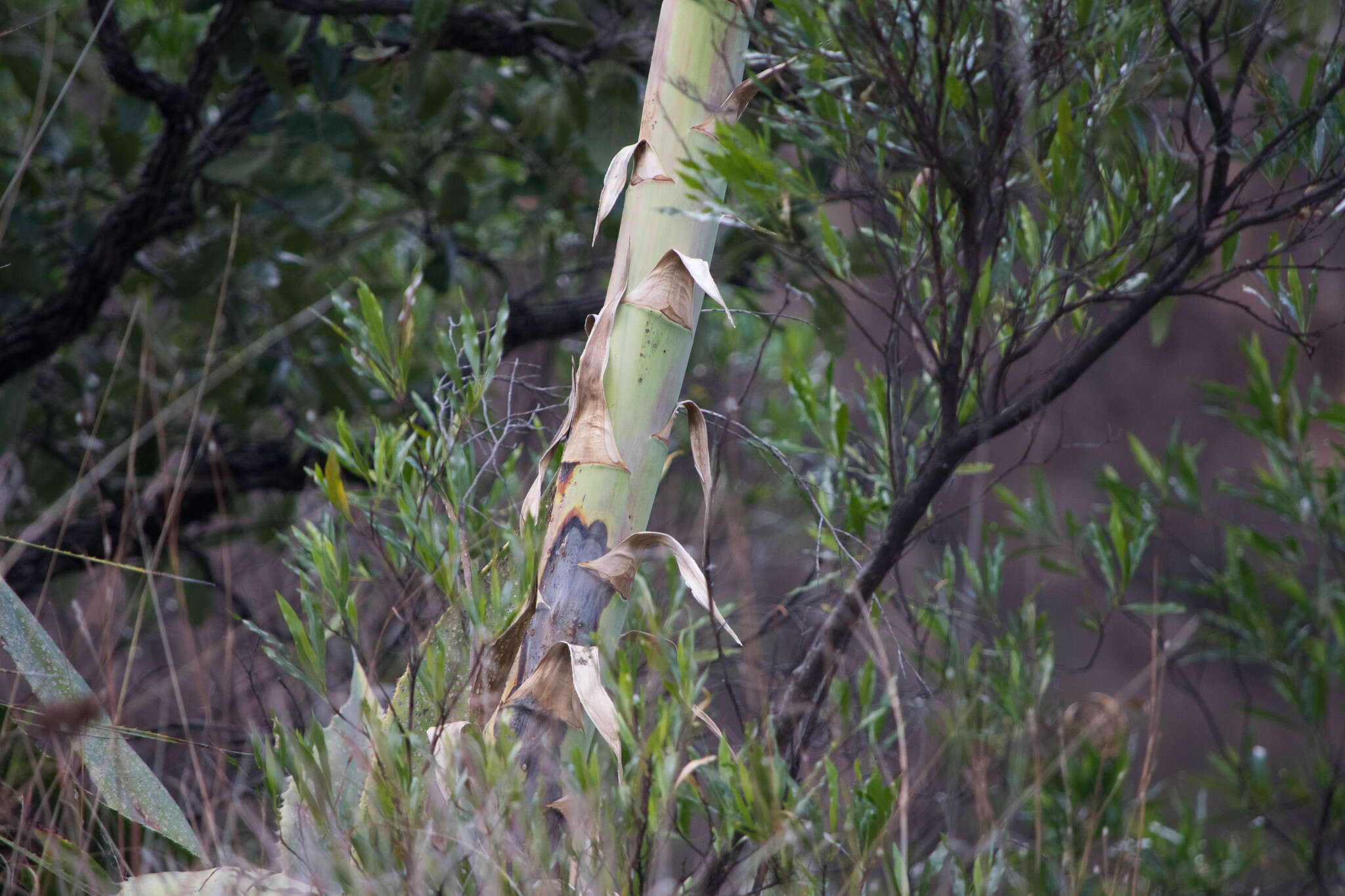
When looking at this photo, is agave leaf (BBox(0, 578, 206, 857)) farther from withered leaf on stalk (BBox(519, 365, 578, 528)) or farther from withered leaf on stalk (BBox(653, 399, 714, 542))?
withered leaf on stalk (BBox(653, 399, 714, 542))

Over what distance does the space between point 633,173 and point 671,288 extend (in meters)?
0.10

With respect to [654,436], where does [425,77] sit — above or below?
above

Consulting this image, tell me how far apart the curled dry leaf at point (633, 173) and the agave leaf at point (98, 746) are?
1.51ft

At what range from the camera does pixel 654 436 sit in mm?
646

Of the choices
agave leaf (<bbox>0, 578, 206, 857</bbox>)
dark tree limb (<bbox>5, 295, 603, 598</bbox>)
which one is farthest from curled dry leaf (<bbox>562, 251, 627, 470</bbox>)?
dark tree limb (<bbox>5, 295, 603, 598</bbox>)

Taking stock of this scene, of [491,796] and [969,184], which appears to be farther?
[969,184]

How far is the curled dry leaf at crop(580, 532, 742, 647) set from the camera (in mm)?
610

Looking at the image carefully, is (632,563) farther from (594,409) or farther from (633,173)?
(633,173)

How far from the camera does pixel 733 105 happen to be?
0.67 metres

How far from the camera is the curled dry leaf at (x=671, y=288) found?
2.08ft

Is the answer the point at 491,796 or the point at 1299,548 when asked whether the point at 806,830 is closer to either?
the point at 491,796

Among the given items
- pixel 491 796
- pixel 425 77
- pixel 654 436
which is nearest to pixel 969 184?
pixel 654 436

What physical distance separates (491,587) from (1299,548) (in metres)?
1.67

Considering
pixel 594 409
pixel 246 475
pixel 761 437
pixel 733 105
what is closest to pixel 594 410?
pixel 594 409
